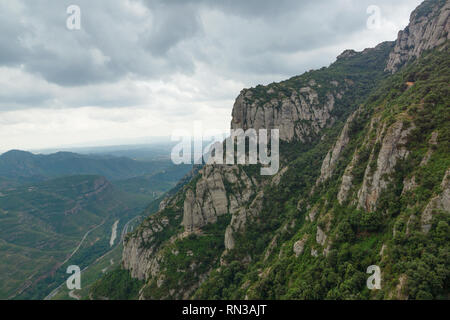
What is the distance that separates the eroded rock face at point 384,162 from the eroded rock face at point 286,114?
8764cm

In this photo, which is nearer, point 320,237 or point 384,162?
point 384,162

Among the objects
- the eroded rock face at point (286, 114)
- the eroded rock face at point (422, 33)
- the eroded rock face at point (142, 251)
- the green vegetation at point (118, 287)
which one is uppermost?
the eroded rock face at point (422, 33)

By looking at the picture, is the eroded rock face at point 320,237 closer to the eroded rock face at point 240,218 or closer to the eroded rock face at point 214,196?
the eroded rock face at point 240,218

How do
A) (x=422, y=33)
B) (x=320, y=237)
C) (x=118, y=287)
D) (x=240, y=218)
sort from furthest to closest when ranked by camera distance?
1. (x=422, y=33)
2. (x=118, y=287)
3. (x=240, y=218)
4. (x=320, y=237)

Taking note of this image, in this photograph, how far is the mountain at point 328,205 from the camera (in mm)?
34594

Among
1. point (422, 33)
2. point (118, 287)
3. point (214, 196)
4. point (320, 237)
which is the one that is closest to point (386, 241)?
point (320, 237)

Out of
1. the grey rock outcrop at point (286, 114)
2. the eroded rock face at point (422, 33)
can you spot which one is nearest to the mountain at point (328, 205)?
the grey rock outcrop at point (286, 114)

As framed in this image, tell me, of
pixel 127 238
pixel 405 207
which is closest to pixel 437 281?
pixel 405 207

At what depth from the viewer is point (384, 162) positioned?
45688mm

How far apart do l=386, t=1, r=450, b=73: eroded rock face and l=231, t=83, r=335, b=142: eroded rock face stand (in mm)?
46027

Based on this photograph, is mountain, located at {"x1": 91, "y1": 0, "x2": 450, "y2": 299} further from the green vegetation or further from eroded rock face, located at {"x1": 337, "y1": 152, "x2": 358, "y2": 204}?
the green vegetation

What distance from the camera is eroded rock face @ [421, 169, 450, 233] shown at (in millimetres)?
32344

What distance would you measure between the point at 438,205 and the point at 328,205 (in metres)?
28.1

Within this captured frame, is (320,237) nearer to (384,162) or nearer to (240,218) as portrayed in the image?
(384,162)
